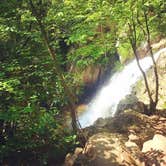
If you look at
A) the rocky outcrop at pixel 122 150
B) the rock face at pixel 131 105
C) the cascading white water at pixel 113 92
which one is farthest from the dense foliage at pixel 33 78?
the cascading white water at pixel 113 92

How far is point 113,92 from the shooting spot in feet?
71.7

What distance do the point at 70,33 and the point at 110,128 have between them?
9.71ft

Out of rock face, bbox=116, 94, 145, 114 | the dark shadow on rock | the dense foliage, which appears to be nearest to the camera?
the dense foliage

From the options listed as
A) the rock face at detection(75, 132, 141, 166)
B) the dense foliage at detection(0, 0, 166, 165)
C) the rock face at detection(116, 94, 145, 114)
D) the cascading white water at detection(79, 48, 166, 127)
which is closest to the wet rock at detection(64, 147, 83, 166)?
the rock face at detection(75, 132, 141, 166)

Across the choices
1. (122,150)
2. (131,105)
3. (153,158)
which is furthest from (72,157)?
(131,105)

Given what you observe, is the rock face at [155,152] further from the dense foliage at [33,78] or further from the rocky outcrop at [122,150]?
the dense foliage at [33,78]

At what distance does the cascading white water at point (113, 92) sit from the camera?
20156mm

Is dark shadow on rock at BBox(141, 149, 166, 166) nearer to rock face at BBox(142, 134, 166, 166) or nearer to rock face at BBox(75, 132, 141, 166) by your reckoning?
rock face at BBox(142, 134, 166, 166)

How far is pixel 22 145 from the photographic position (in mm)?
7109

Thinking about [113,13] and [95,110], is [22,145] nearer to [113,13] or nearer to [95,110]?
[113,13]

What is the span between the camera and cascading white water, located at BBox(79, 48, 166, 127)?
66.1ft

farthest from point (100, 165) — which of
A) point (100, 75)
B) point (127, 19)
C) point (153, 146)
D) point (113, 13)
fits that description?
point (100, 75)

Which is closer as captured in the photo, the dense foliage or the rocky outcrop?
the dense foliage

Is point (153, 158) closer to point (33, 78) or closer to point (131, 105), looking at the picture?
point (33, 78)
